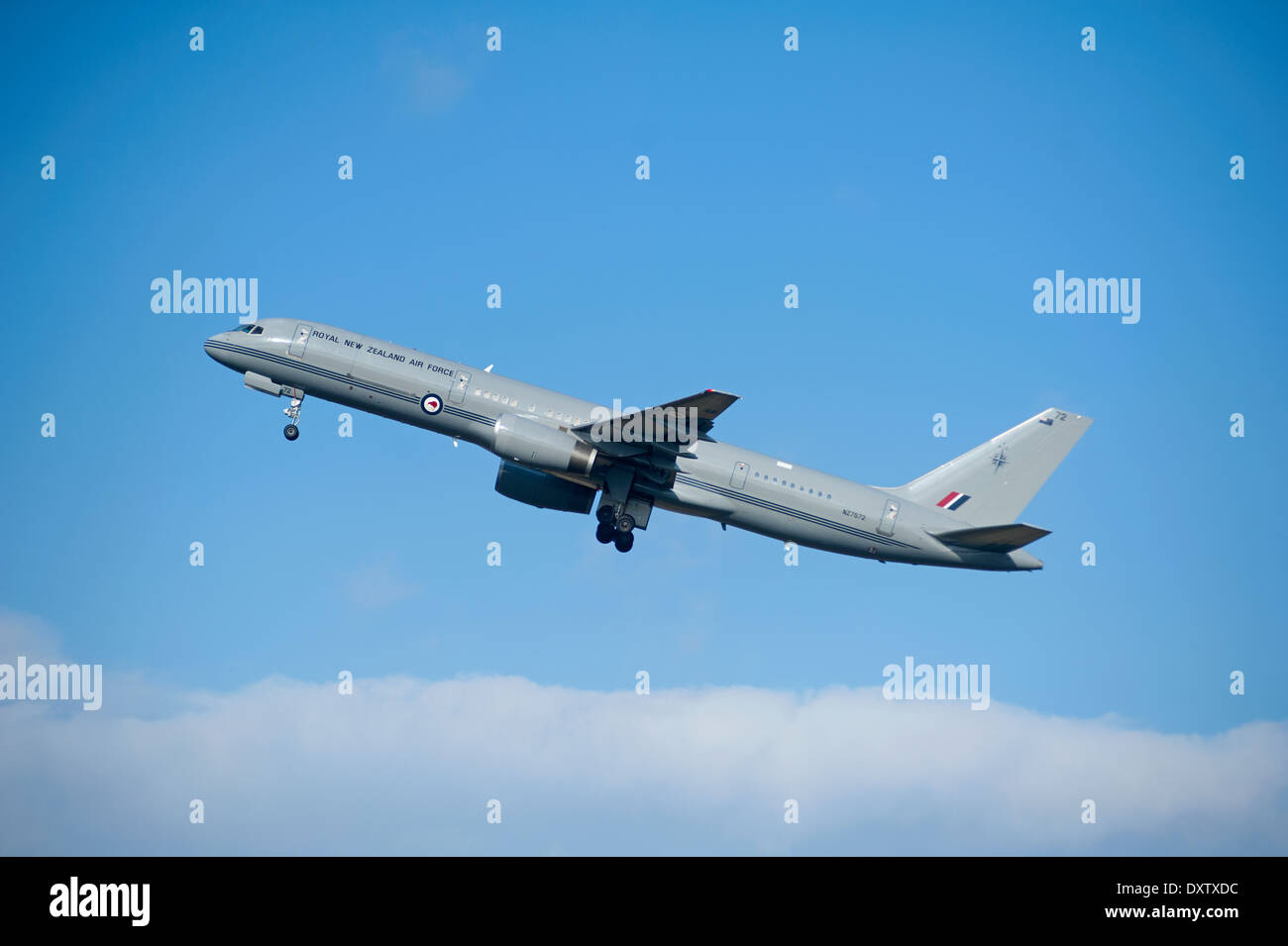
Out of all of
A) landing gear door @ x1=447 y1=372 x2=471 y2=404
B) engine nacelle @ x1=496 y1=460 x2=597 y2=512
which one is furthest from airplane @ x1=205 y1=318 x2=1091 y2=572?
engine nacelle @ x1=496 y1=460 x2=597 y2=512

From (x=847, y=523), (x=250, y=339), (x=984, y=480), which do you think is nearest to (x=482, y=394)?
(x=250, y=339)

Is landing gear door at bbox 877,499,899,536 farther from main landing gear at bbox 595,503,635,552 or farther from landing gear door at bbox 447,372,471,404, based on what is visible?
landing gear door at bbox 447,372,471,404

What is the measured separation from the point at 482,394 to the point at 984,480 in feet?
73.8

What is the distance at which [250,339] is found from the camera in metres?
53.1

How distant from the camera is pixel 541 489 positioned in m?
55.7

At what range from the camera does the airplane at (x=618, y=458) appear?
51.0 metres

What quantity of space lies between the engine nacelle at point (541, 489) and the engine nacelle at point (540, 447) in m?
4.56

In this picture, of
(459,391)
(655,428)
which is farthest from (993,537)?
(459,391)

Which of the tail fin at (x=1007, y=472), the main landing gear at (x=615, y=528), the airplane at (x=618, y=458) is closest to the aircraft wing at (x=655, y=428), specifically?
the airplane at (x=618, y=458)

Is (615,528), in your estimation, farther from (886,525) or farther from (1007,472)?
(1007,472)
